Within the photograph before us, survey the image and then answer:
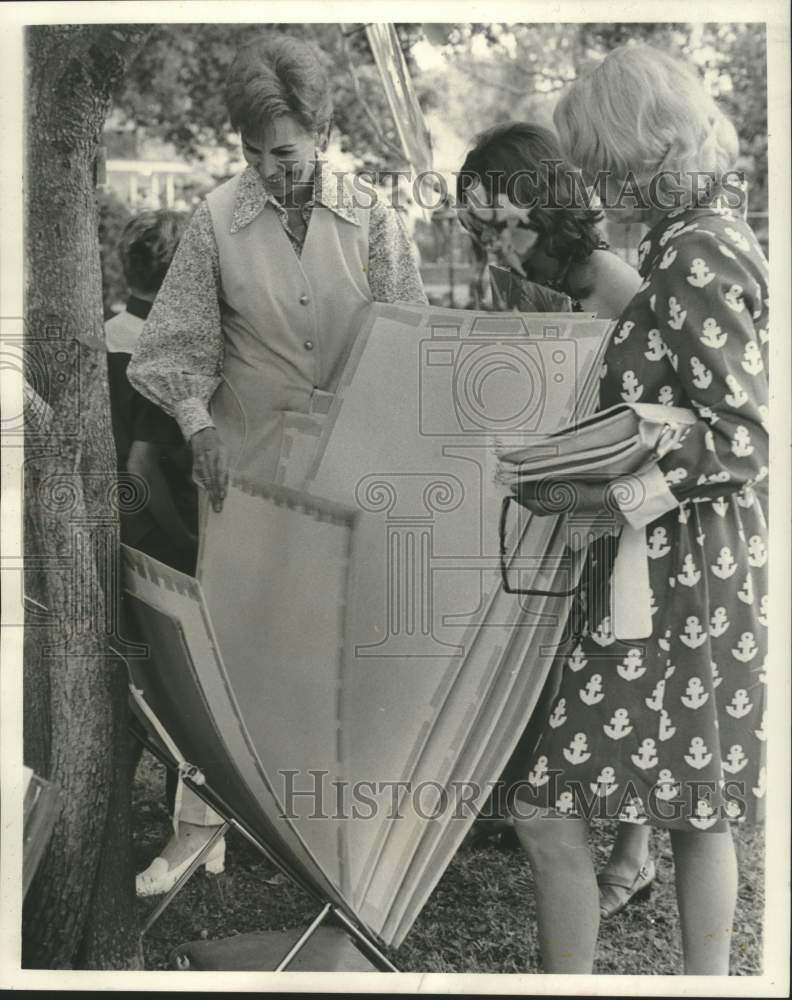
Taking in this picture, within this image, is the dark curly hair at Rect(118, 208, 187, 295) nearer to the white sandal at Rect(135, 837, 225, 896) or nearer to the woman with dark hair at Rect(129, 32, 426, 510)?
the woman with dark hair at Rect(129, 32, 426, 510)

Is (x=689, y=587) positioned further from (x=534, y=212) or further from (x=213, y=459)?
(x=213, y=459)

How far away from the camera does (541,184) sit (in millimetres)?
3051

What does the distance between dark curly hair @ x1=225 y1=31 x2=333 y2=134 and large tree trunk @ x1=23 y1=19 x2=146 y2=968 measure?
275 mm

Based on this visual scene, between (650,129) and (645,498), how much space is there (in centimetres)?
87

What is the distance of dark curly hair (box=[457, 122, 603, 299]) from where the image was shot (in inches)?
120

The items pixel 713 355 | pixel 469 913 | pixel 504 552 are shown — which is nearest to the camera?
pixel 713 355

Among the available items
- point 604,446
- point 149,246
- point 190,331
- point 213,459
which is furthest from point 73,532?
point 604,446

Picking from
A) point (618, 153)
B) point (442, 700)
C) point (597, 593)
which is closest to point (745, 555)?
point (597, 593)

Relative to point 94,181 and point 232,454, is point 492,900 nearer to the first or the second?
point 232,454

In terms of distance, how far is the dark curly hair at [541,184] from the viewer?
305 centimetres

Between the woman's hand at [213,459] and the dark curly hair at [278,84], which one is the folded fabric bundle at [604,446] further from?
the dark curly hair at [278,84]

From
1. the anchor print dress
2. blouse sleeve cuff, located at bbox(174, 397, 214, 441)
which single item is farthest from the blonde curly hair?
blouse sleeve cuff, located at bbox(174, 397, 214, 441)

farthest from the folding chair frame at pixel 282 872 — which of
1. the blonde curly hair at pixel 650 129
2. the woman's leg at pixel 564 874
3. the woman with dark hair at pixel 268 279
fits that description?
the blonde curly hair at pixel 650 129

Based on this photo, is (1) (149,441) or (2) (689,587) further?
(1) (149,441)
